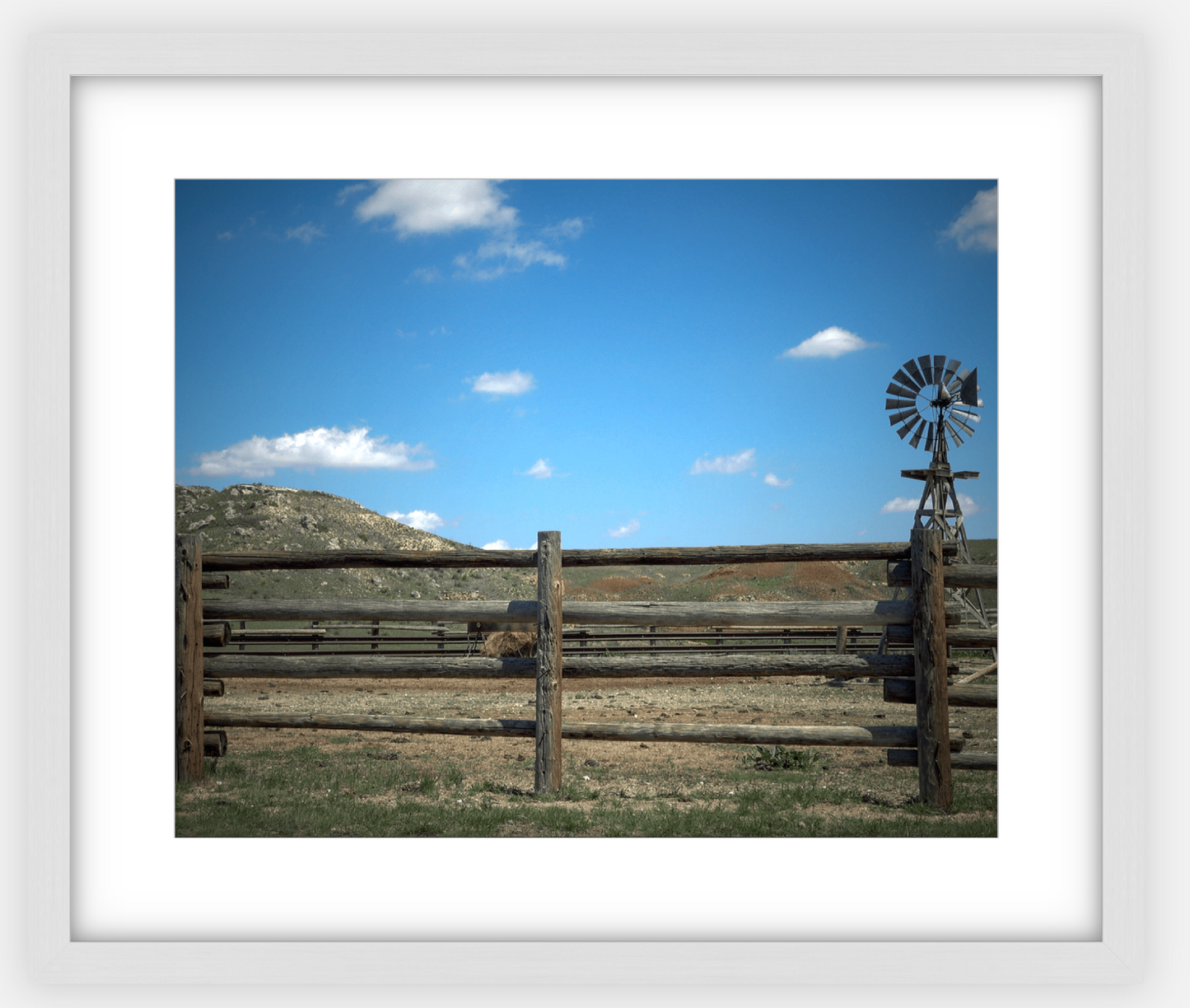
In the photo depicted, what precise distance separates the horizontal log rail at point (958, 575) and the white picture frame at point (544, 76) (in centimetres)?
169

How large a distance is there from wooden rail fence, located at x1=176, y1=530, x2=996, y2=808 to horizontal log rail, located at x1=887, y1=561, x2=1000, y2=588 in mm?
14

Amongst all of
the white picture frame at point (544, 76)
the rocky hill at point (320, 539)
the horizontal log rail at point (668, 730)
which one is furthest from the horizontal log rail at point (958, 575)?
the rocky hill at point (320, 539)

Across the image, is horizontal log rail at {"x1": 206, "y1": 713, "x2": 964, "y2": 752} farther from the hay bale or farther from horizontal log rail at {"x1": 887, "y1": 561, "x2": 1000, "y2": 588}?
the hay bale

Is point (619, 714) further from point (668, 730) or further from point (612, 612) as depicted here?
point (668, 730)

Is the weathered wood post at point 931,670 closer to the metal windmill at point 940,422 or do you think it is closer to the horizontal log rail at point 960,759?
the horizontal log rail at point 960,759

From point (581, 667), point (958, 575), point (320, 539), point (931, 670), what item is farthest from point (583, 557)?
point (320, 539)

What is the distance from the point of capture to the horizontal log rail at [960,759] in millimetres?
5168

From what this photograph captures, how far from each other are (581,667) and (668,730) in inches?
32.9

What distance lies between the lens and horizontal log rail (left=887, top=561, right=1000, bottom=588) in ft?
17.1
